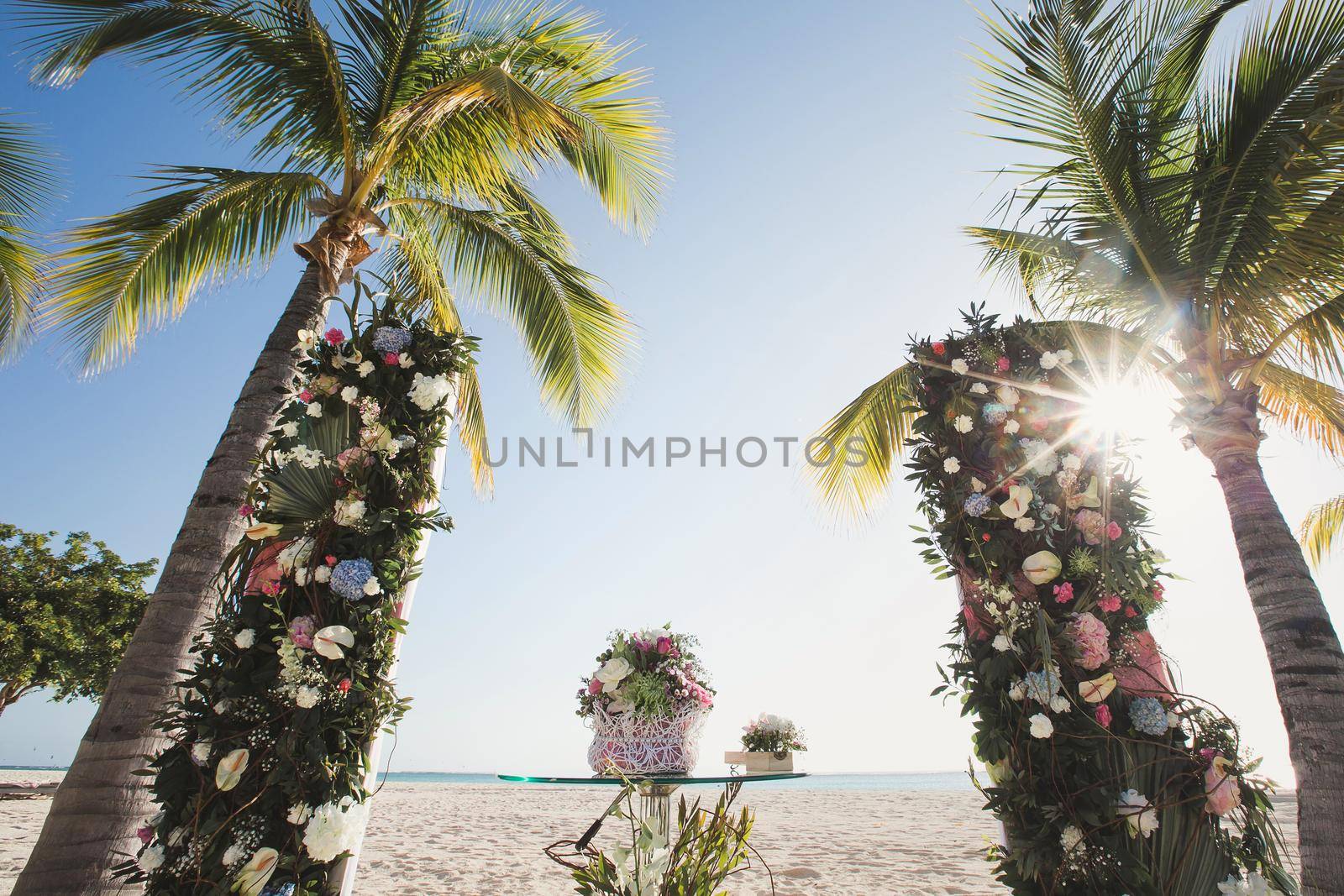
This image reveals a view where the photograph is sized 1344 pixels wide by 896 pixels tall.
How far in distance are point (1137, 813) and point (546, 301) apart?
4.93m

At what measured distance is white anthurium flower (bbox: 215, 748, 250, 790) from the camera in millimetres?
2469

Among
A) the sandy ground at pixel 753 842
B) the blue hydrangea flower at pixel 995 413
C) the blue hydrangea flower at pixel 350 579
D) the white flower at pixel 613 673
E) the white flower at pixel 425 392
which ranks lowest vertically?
the sandy ground at pixel 753 842

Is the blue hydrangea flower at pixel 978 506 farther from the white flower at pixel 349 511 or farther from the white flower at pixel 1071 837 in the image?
the white flower at pixel 349 511

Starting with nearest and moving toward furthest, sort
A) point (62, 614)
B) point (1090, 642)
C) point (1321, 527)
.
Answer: point (1090, 642) < point (1321, 527) < point (62, 614)

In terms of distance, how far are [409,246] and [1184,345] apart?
5.49 meters

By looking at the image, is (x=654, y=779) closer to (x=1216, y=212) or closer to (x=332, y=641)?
(x=332, y=641)

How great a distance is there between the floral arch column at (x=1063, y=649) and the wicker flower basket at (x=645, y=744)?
1134mm

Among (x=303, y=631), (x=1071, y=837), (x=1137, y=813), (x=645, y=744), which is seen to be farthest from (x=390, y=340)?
(x=1137, y=813)

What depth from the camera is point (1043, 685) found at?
8.34 feet

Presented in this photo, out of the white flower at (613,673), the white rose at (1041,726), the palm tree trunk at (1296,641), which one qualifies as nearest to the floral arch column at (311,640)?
the white flower at (613,673)

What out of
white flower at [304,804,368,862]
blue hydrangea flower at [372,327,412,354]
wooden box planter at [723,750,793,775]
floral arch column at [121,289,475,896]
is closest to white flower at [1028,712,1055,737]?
wooden box planter at [723,750,793,775]

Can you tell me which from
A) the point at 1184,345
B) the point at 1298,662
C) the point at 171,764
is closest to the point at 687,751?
the point at 171,764

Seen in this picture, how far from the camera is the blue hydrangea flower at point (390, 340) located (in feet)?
10.5

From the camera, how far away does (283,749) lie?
250 cm
